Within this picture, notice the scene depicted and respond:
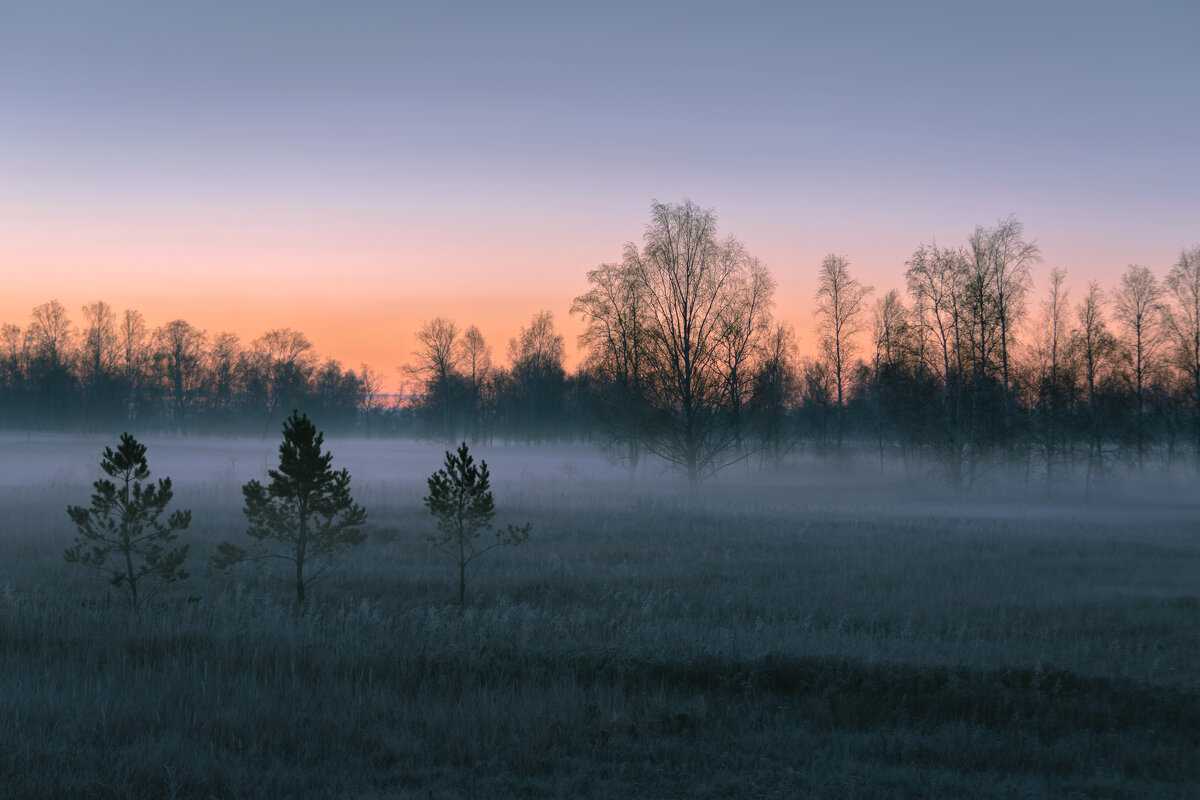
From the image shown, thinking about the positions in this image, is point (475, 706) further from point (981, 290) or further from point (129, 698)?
point (981, 290)

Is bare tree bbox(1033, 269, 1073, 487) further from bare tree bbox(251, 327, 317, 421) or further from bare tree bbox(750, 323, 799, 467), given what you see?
bare tree bbox(251, 327, 317, 421)

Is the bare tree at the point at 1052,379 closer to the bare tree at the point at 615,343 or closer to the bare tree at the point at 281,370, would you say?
the bare tree at the point at 615,343

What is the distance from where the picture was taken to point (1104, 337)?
3919 cm

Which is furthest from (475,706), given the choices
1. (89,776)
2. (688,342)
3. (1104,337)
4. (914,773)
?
(1104,337)

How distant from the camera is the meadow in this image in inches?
201

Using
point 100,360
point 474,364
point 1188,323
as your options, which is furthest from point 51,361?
point 1188,323

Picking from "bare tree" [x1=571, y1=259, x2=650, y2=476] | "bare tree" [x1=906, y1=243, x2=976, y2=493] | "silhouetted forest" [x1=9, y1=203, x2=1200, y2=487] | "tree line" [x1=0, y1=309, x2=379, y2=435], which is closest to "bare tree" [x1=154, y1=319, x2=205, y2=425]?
"tree line" [x1=0, y1=309, x2=379, y2=435]

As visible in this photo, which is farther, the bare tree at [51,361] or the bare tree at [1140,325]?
the bare tree at [51,361]

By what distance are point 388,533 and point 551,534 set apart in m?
4.05

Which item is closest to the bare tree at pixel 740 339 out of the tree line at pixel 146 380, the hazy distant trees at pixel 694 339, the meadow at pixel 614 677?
the hazy distant trees at pixel 694 339

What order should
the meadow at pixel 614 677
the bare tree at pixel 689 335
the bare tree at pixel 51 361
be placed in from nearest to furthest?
the meadow at pixel 614 677
the bare tree at pixel 689 335
the bare tree at pixel 51 361

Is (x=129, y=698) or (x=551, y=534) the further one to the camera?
(x=551, y=534)

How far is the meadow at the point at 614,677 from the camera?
201 inches

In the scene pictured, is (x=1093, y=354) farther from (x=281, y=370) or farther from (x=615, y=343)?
(x=281, y=370)
